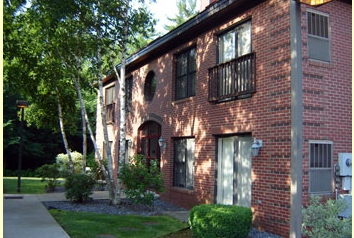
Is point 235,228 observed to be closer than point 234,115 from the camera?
Yes

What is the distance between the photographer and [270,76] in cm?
892

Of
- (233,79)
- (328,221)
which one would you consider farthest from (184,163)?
(328,221)

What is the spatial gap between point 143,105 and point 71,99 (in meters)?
3.93

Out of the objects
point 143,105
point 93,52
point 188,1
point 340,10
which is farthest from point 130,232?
point 188,1

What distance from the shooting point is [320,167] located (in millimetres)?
8461

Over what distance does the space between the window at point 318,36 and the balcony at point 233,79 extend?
55.4 inches

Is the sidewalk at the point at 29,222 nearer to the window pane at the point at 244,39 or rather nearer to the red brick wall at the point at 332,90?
the red brick wall at the point at 332,90

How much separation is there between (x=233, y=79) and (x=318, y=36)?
7.78ft

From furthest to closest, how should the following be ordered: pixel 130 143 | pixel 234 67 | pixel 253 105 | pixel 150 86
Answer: pixel 130 143, pixel 150 86, pixel 234 67, pixel 253 105

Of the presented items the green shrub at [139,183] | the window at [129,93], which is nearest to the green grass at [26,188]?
the window at [129,93]

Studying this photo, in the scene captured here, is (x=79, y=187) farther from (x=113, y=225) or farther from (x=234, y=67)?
(x=234, y=67)

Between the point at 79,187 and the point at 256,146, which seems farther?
the point at 79,187

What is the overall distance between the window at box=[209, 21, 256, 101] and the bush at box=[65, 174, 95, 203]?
532 cm

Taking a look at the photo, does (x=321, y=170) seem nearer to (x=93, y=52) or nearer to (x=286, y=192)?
(x=286, y=192)
